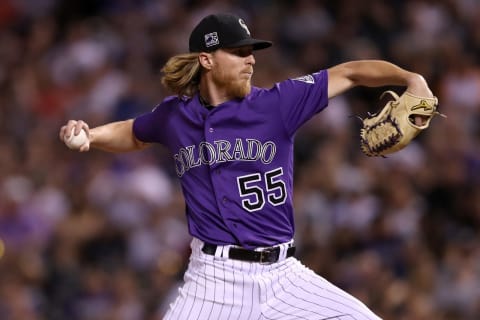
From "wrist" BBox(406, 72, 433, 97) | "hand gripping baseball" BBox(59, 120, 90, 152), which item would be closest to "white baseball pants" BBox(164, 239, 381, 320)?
"hand gripping baseball" BBox(59, 120, 90, 152)

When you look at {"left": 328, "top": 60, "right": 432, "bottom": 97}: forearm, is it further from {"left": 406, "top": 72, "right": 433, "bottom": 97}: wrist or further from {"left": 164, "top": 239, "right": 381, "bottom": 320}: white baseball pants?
{"left": 164, "top": 239, "right": 381, "bottom": 320}: white baseball pants

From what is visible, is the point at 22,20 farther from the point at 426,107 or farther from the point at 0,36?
the point at 426,107

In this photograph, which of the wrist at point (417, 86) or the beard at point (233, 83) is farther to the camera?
the beard at point (233, 83)

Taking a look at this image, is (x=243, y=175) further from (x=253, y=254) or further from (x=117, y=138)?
(x=117, y=138)

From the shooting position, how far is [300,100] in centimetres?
497

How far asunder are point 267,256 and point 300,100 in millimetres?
755

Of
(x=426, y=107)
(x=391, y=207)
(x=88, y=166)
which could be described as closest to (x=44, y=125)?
(x=88, y=166)

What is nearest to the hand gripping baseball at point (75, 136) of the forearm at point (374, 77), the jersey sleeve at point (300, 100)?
the jersey sleeve at point (300, 100)

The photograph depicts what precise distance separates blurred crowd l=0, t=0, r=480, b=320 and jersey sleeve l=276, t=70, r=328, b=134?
3.76m

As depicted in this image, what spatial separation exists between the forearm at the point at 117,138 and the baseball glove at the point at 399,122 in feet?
4.31

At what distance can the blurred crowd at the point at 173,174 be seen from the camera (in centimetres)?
868

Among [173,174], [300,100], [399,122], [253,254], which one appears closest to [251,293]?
[253,254]

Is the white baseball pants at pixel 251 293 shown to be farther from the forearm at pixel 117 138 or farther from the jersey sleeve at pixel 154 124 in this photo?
the forearm at pixel 117 138

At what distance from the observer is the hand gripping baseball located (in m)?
5.07
